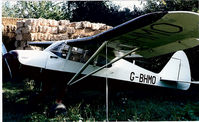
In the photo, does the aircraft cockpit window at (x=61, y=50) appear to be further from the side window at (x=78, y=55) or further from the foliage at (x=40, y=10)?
the foliage at (x=40, y=10)

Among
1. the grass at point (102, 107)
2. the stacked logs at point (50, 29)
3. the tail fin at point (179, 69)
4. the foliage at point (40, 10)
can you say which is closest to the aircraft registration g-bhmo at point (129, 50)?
the tail fin at point (179, 69)

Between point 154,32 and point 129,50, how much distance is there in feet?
4.25

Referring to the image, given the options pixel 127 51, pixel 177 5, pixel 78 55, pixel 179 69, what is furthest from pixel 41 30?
pixel 177 5

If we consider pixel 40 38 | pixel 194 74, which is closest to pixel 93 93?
pixel 40 38

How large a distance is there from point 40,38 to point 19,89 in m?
1.92

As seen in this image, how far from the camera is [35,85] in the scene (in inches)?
244

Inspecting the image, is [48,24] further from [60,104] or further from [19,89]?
[60,104]

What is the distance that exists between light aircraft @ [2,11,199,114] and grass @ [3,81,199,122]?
525 millimetres

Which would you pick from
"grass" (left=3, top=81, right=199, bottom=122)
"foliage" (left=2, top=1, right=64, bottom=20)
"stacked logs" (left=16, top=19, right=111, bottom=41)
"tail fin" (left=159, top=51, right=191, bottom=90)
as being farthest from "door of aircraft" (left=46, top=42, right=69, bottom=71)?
"tail fin" (left=159, top=51, right=191, bottom=90)

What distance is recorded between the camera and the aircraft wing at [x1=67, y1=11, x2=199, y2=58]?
92.1 inches

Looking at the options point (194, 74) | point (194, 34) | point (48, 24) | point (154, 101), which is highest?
point (48, 24)

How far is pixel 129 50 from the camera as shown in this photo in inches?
167

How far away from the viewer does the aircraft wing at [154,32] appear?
7.68 ft

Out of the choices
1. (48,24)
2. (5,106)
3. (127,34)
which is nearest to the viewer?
(127,34)
